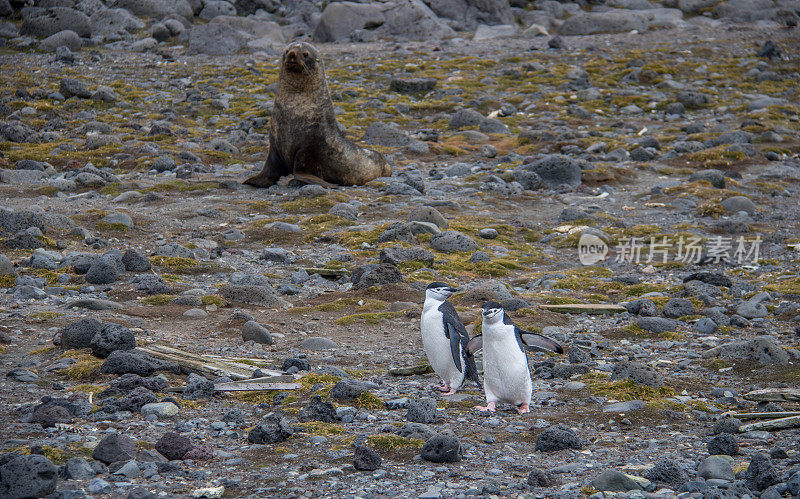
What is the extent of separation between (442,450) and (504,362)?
3.71 feet

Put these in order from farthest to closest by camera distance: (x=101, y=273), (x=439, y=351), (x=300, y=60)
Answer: (x=300, y=60)
(x=101, y=273)
(x=439, y=351)

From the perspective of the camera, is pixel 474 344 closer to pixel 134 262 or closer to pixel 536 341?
pixel 536 341

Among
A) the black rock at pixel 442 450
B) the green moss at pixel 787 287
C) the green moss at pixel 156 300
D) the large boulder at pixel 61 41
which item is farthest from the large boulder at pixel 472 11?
the black rock at pixel 442 450

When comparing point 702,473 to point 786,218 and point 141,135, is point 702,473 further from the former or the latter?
point 141,135

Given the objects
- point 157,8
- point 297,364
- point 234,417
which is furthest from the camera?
point 157,8

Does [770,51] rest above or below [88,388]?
above

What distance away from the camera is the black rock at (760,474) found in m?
3.96

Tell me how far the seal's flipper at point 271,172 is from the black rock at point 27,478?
9378 millimetres

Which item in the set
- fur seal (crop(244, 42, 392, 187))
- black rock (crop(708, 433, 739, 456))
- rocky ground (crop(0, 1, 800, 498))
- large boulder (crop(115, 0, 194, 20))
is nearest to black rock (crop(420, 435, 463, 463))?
rocky ground (crop(0, 1, 800, 498))

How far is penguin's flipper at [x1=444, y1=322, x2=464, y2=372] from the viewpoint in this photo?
5.73 metres

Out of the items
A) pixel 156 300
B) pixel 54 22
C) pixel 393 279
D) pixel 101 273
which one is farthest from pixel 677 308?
pixel 54 22

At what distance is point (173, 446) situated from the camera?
432cm

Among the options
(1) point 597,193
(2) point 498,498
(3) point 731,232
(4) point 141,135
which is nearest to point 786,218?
(3) point 731,232

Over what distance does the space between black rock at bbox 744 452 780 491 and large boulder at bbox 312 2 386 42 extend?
927 inches
